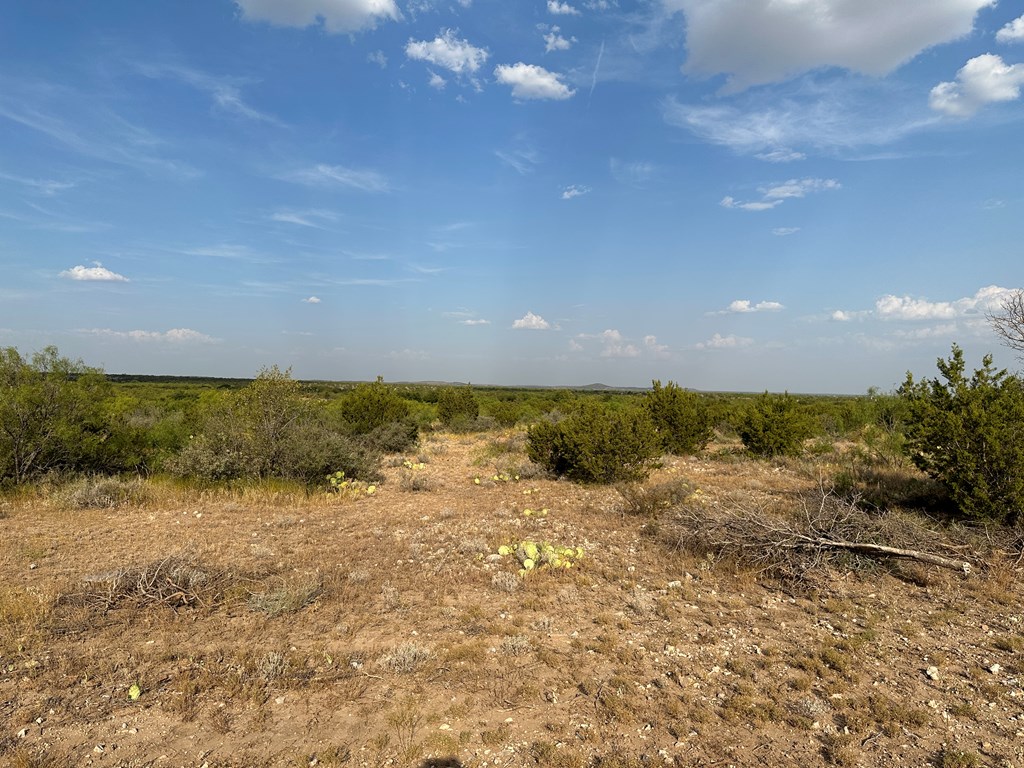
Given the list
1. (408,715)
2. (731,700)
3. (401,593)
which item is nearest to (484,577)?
(401,593)

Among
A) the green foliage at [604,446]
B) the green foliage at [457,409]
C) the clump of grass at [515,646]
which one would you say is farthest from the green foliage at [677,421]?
the clump of grass at [515,646]

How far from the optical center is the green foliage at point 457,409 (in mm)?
26558

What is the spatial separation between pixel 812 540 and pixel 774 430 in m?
9.96

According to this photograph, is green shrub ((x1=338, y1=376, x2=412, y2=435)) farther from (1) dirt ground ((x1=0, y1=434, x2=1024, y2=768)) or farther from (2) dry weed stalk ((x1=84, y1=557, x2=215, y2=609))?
(2) dry weed stalk ((x1=84, y1=557, x2=215, y2=609))

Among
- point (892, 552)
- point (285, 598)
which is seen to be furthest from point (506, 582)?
point (892, 552)

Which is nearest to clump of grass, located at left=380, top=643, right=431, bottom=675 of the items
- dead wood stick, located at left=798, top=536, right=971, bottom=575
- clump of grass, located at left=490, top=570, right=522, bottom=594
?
clump of grass, located at left=490, top=570, right=522, bottom=594

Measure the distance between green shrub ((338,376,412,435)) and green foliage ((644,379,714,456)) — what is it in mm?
9028

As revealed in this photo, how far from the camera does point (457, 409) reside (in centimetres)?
2805

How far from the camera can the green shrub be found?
19.0 metres

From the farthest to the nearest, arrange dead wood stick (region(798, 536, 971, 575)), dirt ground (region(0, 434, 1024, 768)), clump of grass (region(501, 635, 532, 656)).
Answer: dead wood stick (region(798, 536, 971, 575)) → clump of grass (region(501, 635, 532, 656)) → dirt ground (region(0, 434, 1024, 768))

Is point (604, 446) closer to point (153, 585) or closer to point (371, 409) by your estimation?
point (153, 585)

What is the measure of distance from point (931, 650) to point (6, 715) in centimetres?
688

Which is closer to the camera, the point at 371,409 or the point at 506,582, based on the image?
the point at 506,582

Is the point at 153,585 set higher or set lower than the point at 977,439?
lower
